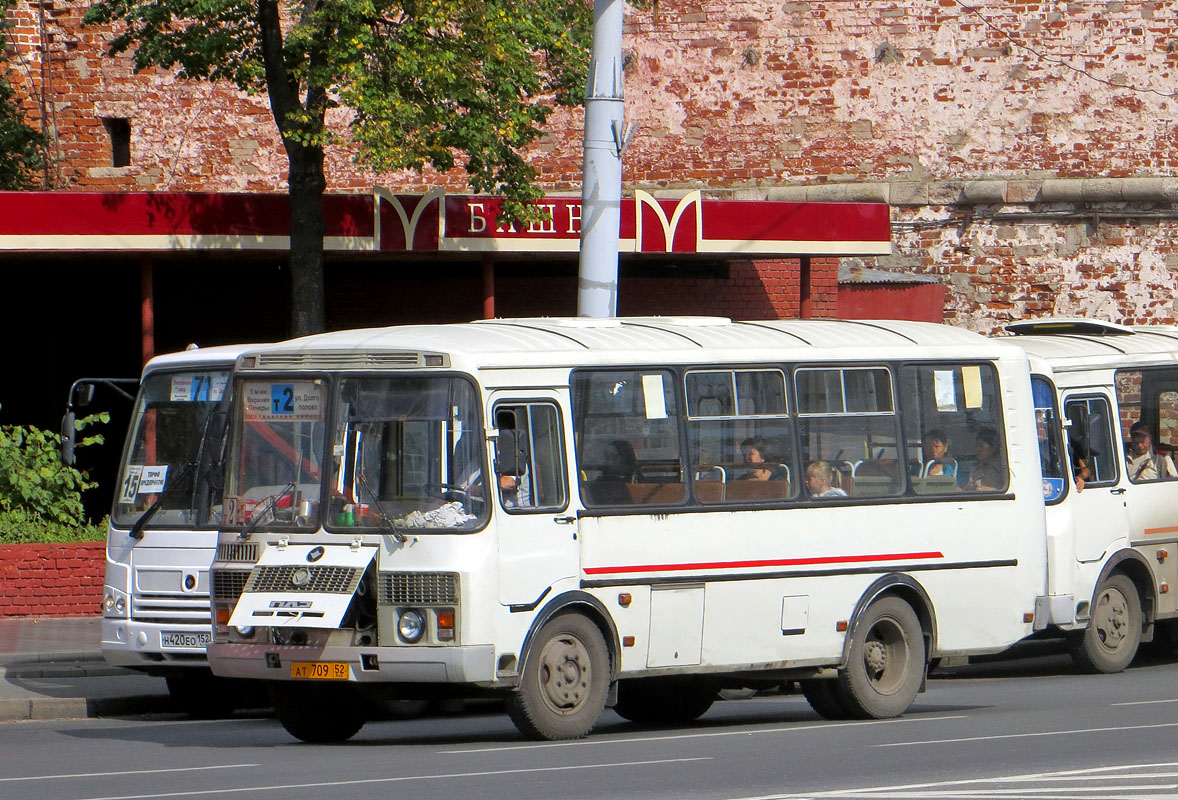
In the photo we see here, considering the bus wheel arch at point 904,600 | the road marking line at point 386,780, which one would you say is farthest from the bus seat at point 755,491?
the road marking line at point 386,780

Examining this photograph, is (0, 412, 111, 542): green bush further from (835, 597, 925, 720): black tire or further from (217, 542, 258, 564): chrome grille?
(835, 597, 925, 720): black tire

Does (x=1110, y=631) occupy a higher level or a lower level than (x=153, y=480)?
lower

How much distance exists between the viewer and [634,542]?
38.9 ft

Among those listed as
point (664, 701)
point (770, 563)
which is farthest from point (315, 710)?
point (770, 563)

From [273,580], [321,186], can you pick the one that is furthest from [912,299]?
[273,580]

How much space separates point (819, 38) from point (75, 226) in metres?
12.4

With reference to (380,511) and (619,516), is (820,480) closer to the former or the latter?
(619,516)

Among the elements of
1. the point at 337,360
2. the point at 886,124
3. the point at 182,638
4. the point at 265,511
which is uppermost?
the point at 886,124

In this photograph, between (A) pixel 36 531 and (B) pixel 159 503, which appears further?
(A) pixel 36 531

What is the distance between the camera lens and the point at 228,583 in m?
11.5

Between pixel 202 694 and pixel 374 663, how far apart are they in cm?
386

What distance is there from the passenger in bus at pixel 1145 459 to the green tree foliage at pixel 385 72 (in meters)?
6.69

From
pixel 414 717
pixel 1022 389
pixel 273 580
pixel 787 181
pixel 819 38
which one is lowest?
pixel 414 717

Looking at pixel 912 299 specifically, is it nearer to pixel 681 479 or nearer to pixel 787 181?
pixel 787 181
